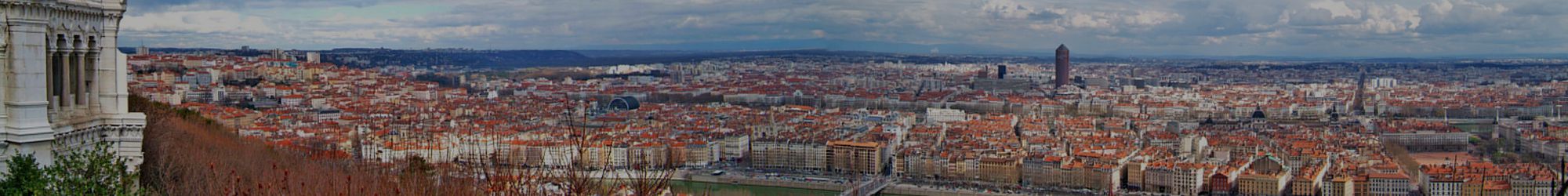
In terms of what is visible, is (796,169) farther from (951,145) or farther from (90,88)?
(90,88)

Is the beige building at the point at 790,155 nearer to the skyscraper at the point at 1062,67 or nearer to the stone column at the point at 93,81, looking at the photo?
the stone column at the point at 93,81

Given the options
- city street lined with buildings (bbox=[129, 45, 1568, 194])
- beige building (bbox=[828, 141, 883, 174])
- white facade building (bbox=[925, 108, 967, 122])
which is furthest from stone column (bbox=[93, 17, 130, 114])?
white facade building (bbox=[925, 108, 967, 122])

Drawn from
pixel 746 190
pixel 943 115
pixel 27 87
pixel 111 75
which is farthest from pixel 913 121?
pixel 27 87

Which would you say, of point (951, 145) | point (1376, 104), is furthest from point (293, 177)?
point (1376, 104)

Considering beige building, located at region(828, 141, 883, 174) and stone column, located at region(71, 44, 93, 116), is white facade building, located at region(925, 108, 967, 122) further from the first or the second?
stone column, located at region(71, 44, 93, 116)

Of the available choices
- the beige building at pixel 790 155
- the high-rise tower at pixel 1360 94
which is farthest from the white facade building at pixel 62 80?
the high-rise tower at pixel 1360 94

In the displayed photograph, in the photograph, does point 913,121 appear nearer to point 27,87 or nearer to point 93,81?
point 93,81
